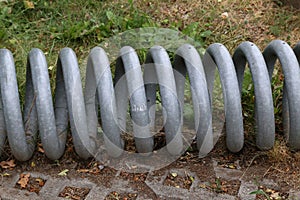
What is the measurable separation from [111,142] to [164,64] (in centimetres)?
57

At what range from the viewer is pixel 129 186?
341 cm

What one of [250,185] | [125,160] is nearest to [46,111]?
[125,160]

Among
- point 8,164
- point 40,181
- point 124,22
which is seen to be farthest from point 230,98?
point 124,22

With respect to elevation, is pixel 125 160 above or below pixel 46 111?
below

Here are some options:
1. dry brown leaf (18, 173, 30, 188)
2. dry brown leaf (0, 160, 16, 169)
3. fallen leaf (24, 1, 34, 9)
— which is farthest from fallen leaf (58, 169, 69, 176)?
fallen leaf (24, 1, 34, 9)

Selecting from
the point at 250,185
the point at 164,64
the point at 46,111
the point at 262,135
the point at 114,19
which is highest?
the point at 114,19

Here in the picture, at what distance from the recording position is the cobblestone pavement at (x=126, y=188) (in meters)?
3.34

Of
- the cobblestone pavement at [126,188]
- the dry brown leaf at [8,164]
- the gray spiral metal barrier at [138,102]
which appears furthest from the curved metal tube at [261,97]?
the dry brown leaf at [8,164]

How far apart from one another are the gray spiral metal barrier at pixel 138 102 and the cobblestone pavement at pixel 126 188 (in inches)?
5.9

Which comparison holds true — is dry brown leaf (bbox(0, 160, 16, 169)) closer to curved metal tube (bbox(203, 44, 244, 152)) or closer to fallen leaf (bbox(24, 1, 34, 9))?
curved metal tube (bbox(203, 44, 244, 152))

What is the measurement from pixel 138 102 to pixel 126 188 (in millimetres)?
537

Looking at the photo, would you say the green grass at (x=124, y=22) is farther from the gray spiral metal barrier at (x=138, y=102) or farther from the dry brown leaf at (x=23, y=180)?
the dry brown leaf at (x=23, y=180)

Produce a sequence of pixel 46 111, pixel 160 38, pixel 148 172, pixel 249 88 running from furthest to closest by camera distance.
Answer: pixel 160 38 < pixel 249 88 < pixel 148 172 < pixel 46 111

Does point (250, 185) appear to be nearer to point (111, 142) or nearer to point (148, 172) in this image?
point (148, 172)
